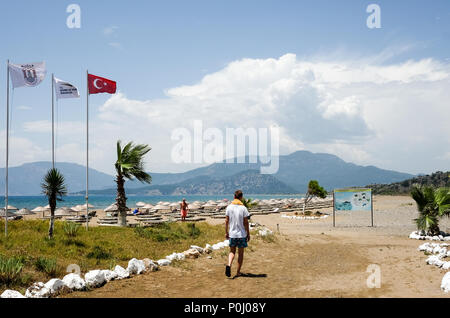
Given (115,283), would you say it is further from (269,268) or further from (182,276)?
(269,268)

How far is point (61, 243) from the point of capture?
40.0 feet

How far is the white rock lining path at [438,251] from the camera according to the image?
7016mm

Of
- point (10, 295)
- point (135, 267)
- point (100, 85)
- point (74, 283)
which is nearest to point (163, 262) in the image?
point (135, 267)

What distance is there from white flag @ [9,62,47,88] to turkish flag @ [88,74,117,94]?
278cm

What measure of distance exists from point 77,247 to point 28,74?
26.2 feet

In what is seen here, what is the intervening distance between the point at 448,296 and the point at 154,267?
627 cm

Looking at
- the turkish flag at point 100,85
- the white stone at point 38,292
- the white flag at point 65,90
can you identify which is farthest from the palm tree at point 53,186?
the white stone at point 38,292

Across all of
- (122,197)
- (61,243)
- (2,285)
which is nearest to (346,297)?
(2,285)

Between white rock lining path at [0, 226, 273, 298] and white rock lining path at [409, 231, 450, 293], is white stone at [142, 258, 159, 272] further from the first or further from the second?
white rock lining path at [409, 231, 450, 293]

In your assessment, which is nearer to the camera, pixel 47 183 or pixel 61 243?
pixel 61 243

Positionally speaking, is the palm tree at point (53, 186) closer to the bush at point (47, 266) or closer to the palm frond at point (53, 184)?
the palm frond at point (53, 184)

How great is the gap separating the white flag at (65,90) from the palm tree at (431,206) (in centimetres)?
1609

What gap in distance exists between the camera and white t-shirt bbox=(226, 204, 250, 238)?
836cm

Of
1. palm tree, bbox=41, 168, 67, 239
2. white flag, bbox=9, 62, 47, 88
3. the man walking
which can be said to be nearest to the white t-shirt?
the man walking
